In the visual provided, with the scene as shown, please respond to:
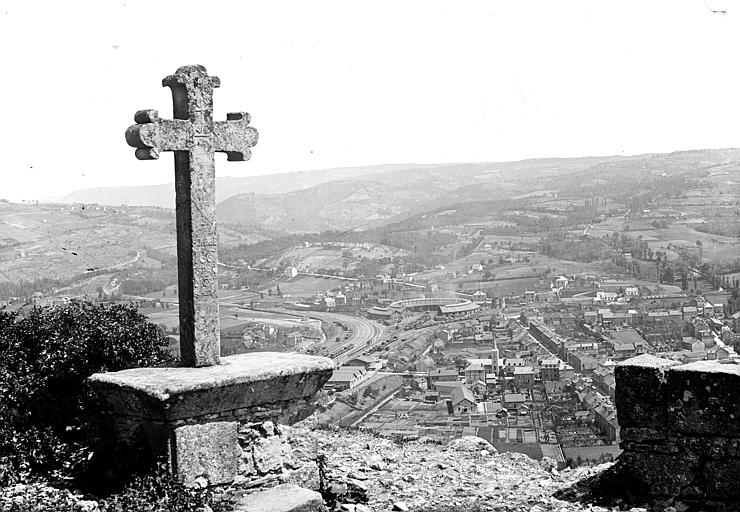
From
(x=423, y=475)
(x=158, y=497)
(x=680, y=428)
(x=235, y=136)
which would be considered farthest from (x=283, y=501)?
(x=680, y=428)

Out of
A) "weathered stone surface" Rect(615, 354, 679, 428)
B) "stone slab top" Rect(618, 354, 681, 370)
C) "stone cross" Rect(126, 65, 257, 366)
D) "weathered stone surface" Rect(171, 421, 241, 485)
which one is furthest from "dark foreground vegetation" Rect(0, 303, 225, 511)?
"stone slab top" Rect(618, 354, 681, 370)

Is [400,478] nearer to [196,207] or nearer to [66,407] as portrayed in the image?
[66,407]

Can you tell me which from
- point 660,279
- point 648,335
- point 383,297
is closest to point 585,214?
point 660,279

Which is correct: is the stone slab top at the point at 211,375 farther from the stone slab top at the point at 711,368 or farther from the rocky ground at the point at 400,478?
Answer: the stone slab top at the point at 711,368

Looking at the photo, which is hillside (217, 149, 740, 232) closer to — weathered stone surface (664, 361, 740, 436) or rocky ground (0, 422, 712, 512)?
rocky ground (0, 422, 712, 512)

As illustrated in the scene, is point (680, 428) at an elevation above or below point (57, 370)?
below

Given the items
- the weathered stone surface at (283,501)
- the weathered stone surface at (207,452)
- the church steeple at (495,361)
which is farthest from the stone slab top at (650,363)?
the church steeple at (495,361)
